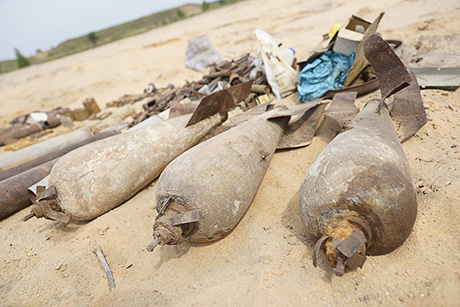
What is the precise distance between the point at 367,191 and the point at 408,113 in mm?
1740

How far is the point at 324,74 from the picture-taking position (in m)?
3.60

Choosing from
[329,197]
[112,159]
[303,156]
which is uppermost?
[112,159]

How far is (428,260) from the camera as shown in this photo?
1298mm

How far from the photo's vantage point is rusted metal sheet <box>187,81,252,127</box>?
2781 millimetres

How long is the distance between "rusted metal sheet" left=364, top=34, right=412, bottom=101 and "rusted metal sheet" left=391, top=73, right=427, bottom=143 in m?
0.32

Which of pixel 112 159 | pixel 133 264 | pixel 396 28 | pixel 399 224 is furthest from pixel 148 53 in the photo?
pixel 399 224

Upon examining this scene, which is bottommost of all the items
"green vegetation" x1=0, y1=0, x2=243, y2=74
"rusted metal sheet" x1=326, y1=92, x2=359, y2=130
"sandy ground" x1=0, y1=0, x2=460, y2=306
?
"sandy ground" x1=0, y1=0, x2=460, y2=306

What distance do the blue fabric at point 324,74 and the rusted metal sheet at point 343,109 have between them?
2.00 ft

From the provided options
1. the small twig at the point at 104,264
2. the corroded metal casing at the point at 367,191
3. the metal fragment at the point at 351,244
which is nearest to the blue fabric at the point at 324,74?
the corroded metal casing at the point at 367,191

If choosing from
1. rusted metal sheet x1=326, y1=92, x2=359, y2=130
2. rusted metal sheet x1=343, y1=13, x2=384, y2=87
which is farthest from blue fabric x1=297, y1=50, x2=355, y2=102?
rusted metal sheet x1=326, y1=92, x2=359, y2=130

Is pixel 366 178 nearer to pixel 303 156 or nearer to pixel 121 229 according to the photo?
pixel 303 156

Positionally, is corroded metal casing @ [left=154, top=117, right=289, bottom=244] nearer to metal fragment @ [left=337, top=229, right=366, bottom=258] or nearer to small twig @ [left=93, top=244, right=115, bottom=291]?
small twig @ [left=93, top=244, right=115, bottom=291]

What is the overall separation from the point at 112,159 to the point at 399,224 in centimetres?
217

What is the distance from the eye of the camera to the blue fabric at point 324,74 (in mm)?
3600
